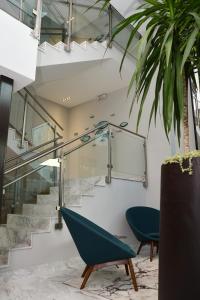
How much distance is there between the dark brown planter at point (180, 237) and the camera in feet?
4.08

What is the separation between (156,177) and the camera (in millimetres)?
5359

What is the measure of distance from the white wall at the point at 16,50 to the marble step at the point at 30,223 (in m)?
1.80

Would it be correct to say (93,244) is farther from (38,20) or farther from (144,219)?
(38,20)

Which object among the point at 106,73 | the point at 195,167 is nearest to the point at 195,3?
the point at 195,167

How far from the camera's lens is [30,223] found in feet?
11.7

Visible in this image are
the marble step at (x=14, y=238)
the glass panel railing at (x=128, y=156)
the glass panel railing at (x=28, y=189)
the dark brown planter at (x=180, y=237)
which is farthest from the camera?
the glass panel railing at (x=128, y=156)

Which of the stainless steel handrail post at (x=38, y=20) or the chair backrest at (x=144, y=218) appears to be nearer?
the stainless steel handrail post at (x=38, y=20)

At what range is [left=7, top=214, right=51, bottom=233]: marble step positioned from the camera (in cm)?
350

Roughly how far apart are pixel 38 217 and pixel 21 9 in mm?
2830

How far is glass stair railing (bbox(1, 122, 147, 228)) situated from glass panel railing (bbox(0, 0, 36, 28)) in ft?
5.86

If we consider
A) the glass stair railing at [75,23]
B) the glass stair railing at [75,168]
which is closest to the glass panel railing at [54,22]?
the glass stair railing at [75,23]

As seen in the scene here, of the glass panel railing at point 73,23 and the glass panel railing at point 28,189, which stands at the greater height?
the glass panel railing at point 73,23

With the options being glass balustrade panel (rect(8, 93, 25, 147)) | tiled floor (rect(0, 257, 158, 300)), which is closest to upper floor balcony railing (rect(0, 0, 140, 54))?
glass balustrade panel (rect(8, 93, 25, 147))

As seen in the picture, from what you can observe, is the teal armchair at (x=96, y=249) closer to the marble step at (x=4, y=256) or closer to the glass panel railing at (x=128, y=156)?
the marble step at (x=4, y=256)
